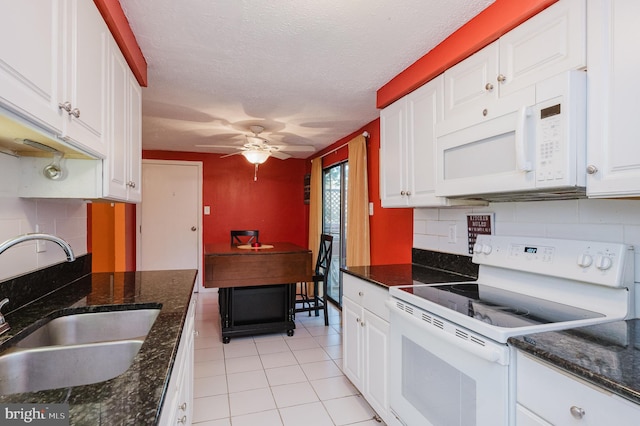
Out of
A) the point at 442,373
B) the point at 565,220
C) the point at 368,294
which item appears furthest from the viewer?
the point at 368,294

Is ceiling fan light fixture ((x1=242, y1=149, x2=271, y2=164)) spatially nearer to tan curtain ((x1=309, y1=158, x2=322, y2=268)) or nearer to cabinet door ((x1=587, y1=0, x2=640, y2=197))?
tan curtain ((x1=309, y1=158, x2=322, y2=268))

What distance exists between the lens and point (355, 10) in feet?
5.32

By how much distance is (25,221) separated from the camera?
1.49 metres

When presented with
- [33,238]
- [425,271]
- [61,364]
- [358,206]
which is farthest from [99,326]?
[358,206]

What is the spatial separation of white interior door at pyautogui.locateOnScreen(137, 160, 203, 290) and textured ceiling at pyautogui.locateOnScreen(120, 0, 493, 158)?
1.90 m

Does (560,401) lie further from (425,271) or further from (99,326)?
(99,326)

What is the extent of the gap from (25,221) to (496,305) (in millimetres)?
2062

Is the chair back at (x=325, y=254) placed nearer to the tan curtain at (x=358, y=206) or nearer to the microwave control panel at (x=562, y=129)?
the tan curtain at (x=358, y=206)

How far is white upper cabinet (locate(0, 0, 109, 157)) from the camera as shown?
2.61 feet

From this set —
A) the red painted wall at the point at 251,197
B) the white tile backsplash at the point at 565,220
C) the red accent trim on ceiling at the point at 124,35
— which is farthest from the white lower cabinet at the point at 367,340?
the red painted wall at the point at 251,197

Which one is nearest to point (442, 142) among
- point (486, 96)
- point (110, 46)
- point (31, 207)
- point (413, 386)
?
point (486, 96)

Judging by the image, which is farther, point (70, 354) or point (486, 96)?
point (486, 96)

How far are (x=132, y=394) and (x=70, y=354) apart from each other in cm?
54

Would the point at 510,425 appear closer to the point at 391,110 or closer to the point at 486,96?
the point at 486,96
